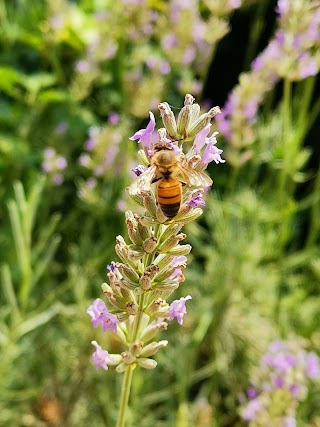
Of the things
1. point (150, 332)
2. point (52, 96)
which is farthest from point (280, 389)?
point (52, 96)

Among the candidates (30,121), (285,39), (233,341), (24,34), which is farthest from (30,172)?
(285,39)

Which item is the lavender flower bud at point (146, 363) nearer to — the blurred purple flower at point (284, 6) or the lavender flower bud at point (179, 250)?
the lavender flower bud at point (179, 250)

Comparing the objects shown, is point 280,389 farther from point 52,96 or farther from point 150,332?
point 52,96

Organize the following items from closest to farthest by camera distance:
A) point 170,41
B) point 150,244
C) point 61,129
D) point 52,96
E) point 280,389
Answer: point 150,244 → point 280,389 → point 170,41 → point 61,129 → point 52,96

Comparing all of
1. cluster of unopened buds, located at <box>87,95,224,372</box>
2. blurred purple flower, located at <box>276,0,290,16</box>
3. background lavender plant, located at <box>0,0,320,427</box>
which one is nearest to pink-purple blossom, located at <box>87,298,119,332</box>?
cluster of unopened buds, located at <box>87,95,224,372</box>

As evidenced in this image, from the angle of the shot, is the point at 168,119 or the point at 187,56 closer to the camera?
the point at 168,119

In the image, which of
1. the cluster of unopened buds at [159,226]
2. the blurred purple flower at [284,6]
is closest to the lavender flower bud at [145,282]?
the cluster of unopened buds at [159,226]

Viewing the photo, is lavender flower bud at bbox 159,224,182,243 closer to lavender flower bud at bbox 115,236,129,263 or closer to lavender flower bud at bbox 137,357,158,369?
lavender flower bud at bbox 115,236,129,263
